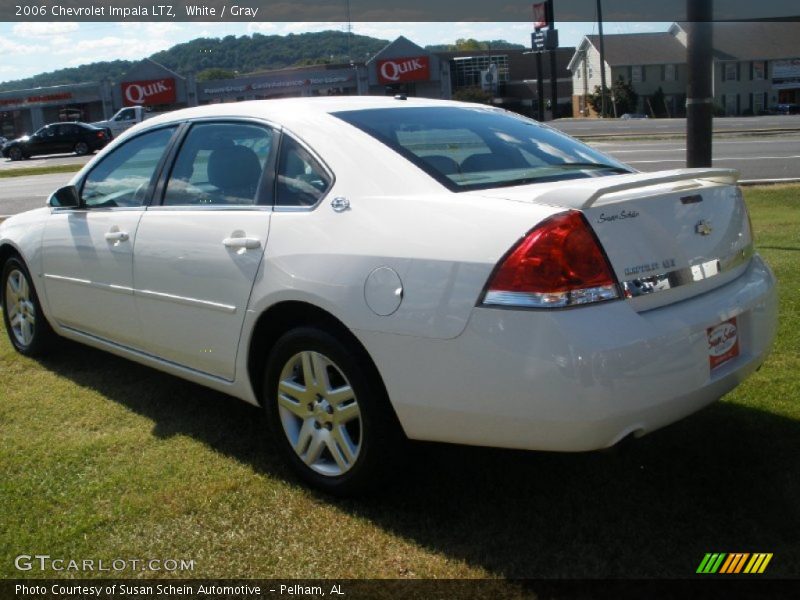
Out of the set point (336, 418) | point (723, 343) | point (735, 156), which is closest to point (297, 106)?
point (336, 418)

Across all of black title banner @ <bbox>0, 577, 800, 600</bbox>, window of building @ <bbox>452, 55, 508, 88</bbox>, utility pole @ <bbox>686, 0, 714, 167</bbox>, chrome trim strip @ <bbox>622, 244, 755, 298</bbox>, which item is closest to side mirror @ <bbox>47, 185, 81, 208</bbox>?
black title banner @ <bbox>0, 577, 800, 600</bbox>

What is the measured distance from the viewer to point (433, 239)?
3.07 metres

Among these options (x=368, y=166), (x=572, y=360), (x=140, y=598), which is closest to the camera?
(x=572, y=360)

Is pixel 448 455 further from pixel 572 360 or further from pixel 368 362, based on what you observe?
pixel 572 360

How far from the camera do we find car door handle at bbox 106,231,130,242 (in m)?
4.49

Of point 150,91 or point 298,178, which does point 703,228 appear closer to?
point 298,178

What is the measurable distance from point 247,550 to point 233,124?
204cm

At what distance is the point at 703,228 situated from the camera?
3.29 meters

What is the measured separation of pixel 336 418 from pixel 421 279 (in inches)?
30.1

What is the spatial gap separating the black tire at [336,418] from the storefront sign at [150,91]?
59.3m

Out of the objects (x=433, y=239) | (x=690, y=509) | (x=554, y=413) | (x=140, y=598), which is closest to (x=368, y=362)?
(x=433, y=239)

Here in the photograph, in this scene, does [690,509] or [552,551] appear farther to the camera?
[690,509]

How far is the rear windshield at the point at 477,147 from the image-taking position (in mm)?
3547

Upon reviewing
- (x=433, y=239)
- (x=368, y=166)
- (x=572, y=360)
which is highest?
(x=368, y=166)
